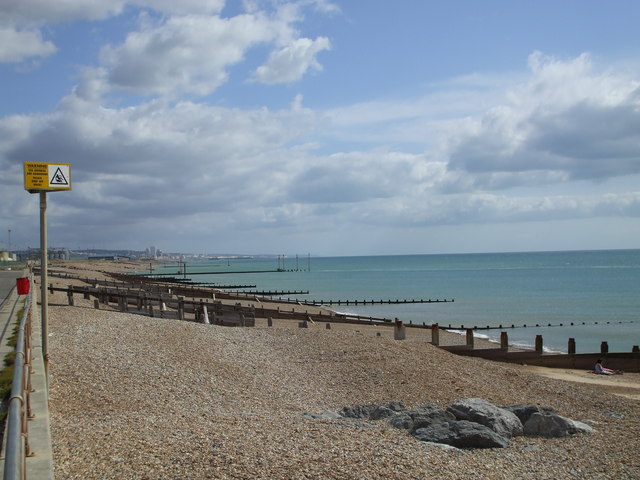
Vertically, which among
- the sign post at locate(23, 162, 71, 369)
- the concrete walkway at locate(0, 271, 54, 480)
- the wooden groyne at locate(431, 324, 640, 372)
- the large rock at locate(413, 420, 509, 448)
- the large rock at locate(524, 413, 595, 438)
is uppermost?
the sign post at locate(23, 162, 71, 369)

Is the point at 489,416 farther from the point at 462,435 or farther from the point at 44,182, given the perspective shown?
the point at 44,182

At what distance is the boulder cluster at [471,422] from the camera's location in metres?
9.45

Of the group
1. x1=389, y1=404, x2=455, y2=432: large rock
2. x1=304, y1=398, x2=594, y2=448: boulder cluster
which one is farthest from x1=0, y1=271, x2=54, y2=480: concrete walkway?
x1=389, y1=404, x2=455, y2=432: large rock

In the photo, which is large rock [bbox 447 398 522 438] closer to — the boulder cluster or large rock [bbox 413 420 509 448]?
the boulder cluster

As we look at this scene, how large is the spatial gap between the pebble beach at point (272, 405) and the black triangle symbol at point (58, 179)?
137 inches

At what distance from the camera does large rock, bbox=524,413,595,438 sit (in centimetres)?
1075

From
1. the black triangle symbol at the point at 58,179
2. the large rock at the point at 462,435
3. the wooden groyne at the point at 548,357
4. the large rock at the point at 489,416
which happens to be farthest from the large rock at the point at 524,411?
the wooden groyne at the point at 548,357

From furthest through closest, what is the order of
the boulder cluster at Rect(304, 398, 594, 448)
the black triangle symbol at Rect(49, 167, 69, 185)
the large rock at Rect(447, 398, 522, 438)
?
the large rock at Rect(447, 398, 522, 438)
the black triangle symbol at Rect(49, 167, 69, 185)
the boulder cluster at Rect(304, 398, 594, 448)

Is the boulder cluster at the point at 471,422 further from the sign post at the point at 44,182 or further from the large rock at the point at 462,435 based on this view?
the sign post at the point at 44,182

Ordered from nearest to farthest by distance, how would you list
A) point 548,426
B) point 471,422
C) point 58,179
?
point 58,179
point 471,422
point 548,426

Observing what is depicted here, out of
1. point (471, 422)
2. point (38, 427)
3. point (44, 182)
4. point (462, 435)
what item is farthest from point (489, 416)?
point (44, 182)

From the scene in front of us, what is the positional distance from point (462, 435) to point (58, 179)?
7.50 m

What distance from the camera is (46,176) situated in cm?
966

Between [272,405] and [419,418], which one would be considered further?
[272,405]
